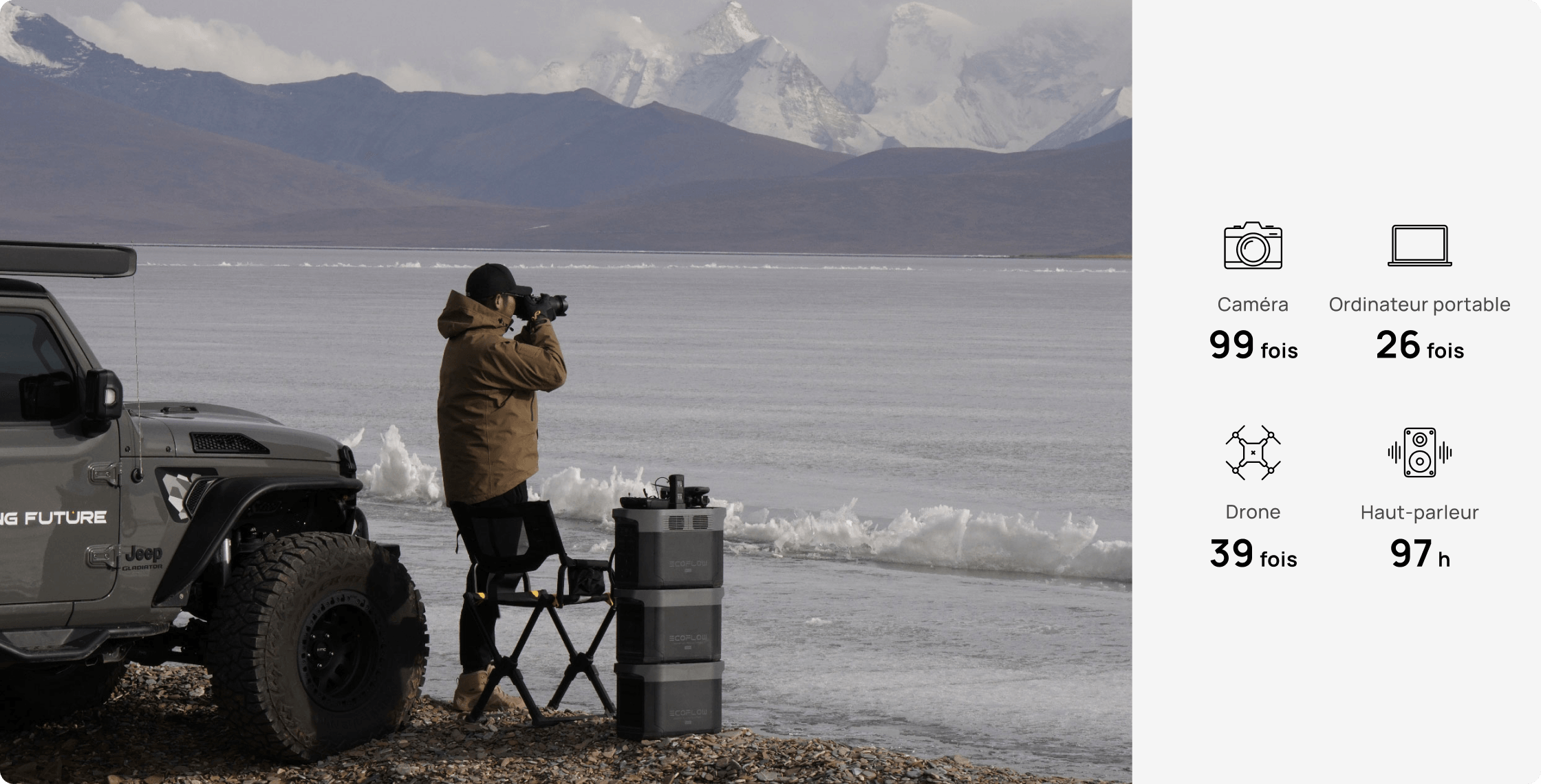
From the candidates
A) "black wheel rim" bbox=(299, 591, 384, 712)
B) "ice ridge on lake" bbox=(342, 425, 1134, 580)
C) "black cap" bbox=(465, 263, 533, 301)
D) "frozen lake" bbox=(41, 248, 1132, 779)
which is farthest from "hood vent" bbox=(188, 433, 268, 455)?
"ice ridge on lake" bbox=(342, 425, 1134, 580)

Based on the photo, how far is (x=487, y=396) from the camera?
6.75 m

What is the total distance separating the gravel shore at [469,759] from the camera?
6.03 m

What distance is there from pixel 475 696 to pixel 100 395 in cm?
205

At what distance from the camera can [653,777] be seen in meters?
6.04

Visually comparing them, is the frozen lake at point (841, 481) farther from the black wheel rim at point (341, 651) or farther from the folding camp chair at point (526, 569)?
the black wheel rim at point (341, 651)

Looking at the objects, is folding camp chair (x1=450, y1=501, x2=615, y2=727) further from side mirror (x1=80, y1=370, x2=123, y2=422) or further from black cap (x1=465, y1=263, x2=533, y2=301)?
side mirror (x1=80, y1=370, x2=123, y2=422)
